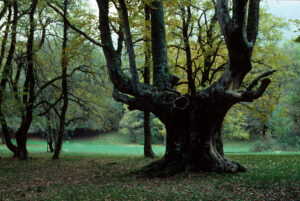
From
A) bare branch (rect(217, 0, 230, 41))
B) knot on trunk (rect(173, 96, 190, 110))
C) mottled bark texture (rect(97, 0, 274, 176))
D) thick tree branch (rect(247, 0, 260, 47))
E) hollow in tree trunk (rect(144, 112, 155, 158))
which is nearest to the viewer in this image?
bare branch (rect(217, 0, 230, 41))

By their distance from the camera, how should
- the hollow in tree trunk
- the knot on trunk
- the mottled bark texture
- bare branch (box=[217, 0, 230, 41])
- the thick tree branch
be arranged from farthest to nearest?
the hollow in tree trunk, the knot on trunk, the mottled bark texture, the thick tree branch, bare branch (box=[217, 0, 230, 41])

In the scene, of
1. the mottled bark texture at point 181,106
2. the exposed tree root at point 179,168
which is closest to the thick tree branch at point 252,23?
the mottled bark texture at point 181,106

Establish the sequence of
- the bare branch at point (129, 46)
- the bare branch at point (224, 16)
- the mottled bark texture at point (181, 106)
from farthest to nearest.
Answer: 1. the mottled bark texture at point (181, 106)
2. the bare branch at point (224, 16)
3. the bare branch at point (129, 46)

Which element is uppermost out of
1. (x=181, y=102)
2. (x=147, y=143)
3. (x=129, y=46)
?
(x=129, y=46)

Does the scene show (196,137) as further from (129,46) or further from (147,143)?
(147,143)

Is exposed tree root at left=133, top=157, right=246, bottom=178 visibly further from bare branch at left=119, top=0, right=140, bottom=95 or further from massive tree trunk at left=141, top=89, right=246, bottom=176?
bare branch at left=119, top=0, right=140, bottom=95

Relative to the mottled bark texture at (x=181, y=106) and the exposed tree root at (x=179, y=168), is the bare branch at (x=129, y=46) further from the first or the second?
the exposed tree root at (x=179, y=168)

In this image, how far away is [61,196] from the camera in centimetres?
665

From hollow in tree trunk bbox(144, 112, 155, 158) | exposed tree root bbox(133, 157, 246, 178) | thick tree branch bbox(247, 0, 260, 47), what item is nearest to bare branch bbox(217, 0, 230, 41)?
thick tree branch bbox(247, 0, 260, 47)

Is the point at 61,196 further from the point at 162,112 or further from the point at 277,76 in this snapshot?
the point at 277,76

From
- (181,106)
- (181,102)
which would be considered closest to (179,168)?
(181,106)

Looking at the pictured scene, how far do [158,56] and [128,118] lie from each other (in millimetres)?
35803

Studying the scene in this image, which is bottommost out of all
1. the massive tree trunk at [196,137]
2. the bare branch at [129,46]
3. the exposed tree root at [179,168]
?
the exposed tree root at [179,168]

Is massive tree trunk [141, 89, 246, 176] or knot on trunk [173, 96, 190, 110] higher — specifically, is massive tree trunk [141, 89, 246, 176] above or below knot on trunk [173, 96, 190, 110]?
below
